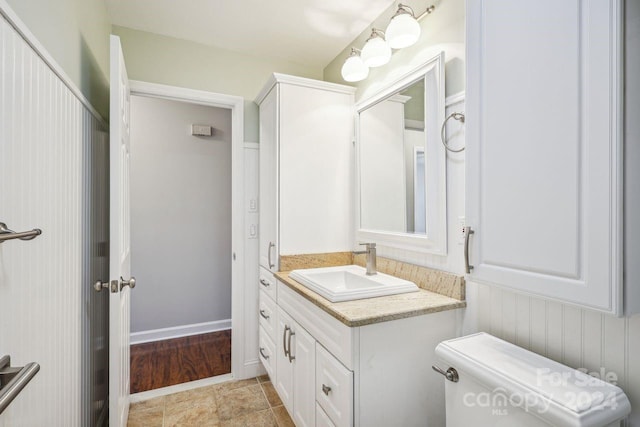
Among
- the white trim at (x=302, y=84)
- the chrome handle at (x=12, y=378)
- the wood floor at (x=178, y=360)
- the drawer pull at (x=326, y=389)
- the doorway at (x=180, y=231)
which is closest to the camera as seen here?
the chrome handle at (x=12, y=378)


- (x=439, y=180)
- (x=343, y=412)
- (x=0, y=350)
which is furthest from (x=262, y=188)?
(x=0, y=350)

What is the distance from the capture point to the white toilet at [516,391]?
2.60ft

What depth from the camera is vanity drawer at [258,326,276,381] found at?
6.68 ft

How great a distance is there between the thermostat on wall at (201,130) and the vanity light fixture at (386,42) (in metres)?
1.77

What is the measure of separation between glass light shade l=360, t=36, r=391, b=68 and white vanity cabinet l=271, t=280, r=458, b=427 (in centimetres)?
135

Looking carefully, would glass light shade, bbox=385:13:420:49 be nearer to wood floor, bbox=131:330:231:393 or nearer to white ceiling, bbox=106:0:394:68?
white ceiling, bbox=106:0:394:68

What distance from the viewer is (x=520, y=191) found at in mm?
941

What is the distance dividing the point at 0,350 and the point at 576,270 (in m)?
1.43

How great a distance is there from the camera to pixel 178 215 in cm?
319

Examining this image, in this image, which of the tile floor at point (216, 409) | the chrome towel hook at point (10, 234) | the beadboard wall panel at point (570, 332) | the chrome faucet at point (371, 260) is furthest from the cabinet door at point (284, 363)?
the chrome towel hook at point (10, 234)

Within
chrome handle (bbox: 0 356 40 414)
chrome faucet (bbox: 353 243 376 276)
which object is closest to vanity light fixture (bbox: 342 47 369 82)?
chrome faucet (bbox: 353 243 376 276)

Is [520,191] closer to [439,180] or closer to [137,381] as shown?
[439,180]

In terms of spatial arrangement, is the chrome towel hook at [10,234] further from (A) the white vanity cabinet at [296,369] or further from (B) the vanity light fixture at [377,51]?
(B) the vanity light fixture at [377,51]

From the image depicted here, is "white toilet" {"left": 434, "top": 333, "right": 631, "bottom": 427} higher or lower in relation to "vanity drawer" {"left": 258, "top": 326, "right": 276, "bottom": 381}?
higher
